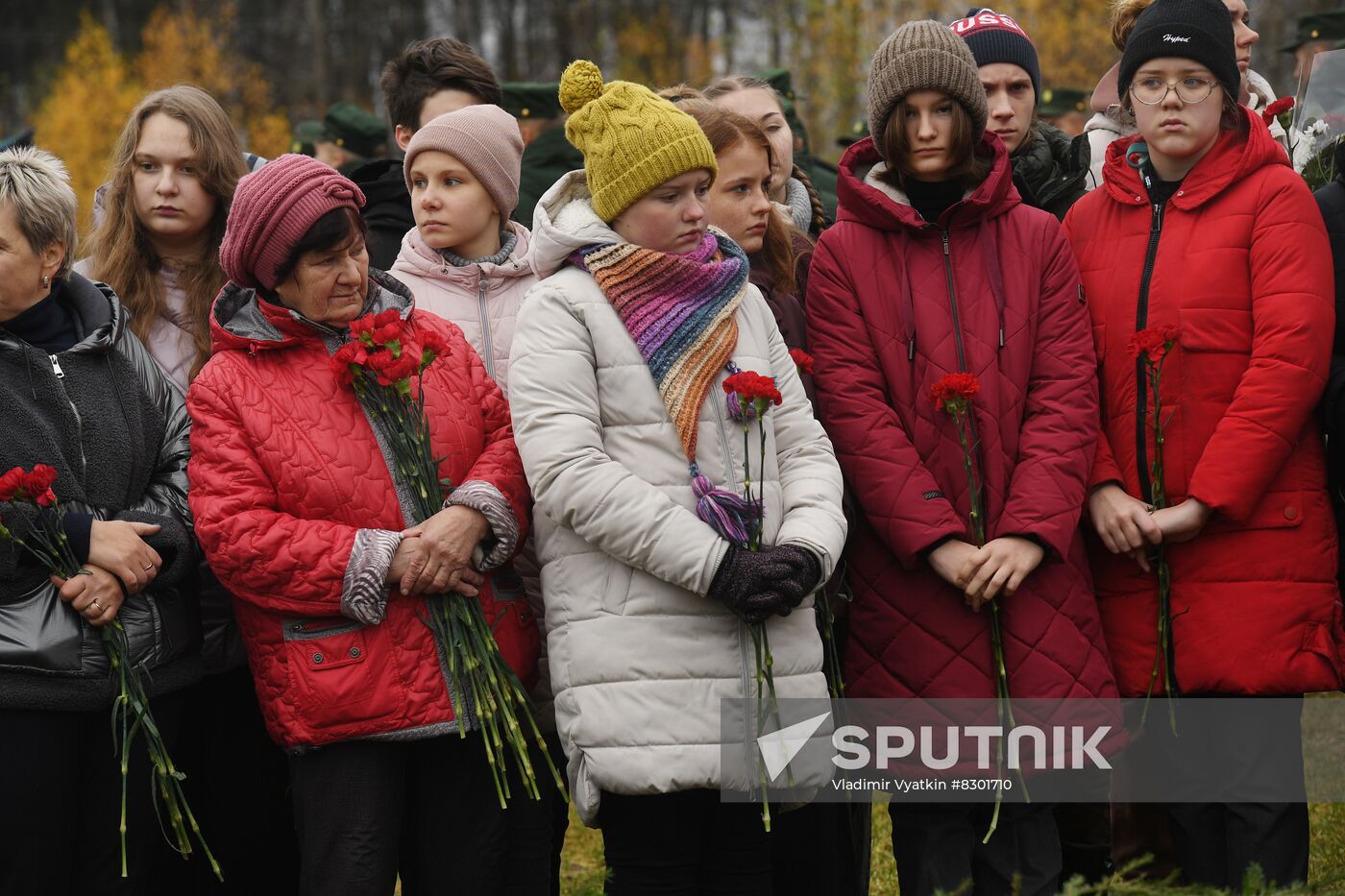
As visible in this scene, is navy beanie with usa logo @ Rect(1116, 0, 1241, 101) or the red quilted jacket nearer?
the red quilted jacket

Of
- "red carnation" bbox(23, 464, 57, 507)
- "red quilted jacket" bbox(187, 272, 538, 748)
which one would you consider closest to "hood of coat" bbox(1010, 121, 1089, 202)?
"red quilted jacket" bbox(187, 272, 538, 748)

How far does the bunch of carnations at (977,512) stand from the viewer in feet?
11.6

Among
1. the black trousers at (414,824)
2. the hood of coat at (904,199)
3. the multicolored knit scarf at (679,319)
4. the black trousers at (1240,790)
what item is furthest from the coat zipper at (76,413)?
the black trousers at (1240,790)

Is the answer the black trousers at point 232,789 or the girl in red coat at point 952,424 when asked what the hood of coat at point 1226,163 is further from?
the black trousers at point 232,789

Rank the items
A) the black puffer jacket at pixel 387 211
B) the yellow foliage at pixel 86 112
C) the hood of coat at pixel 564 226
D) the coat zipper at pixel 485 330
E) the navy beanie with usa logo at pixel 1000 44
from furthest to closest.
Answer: the yellow foliage at pixel 86 112 < the navy beanie with usa logo at pixel 1000 44 < the black puffer jacket at pixel 387 211 < the coat zipper at pixel 485 330 < the hood of coat at pixel 564 226

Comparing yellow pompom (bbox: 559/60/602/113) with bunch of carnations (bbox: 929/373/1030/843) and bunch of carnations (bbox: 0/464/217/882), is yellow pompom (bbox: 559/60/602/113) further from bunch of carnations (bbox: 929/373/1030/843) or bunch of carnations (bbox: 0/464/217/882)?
bunch of carnations (bbox: 0/464/217/882)

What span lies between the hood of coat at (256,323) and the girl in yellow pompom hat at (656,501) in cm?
51

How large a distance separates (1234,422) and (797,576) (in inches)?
49.2

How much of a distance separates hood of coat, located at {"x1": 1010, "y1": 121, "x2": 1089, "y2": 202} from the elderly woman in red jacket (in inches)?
80.0

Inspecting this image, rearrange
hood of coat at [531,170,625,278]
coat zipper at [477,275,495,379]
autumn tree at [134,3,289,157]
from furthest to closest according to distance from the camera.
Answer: autumn tree at [134,3,289,157]
coat zipper at [477,275,495,379]
hood of coat at [531,170,625,278]

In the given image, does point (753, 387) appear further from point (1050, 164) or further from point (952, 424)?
point (1050, 164)

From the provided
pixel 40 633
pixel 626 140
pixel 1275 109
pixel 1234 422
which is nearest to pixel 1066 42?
pixel 1275 109

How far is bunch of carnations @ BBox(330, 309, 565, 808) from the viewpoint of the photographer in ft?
10.9

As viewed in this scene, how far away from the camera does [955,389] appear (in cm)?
349
